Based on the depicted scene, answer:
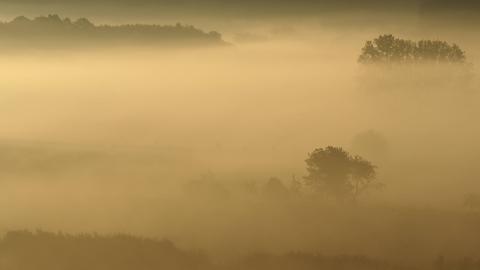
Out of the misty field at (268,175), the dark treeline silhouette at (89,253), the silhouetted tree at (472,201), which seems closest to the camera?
the dark treeline silhouette at (89,253)

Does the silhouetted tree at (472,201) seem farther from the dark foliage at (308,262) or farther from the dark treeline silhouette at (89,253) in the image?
the dark treeline silhouette at (89,253)

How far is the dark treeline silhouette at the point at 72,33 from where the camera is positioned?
174625 mm

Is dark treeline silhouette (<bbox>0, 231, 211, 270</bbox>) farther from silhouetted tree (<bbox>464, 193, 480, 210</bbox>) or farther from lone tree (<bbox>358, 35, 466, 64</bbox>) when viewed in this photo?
lone tree (<bbox>358, 35, 466, 64</bbox>)

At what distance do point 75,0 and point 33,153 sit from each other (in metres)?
131

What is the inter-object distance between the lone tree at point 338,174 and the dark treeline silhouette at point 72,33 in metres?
139

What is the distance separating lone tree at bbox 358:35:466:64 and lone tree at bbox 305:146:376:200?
35.2 meters

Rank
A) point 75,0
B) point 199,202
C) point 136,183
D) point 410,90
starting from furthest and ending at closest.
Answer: point 75,0 < point 410,90 < point 136,183 < point 199,202

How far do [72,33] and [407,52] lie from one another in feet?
402

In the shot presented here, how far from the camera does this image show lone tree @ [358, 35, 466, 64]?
241 feet

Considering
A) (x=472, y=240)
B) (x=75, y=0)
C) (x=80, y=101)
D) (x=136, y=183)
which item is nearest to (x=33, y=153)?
(x=136, y=183)

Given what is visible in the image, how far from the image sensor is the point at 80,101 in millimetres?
125562

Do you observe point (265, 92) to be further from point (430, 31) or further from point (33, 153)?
point (33, 153)

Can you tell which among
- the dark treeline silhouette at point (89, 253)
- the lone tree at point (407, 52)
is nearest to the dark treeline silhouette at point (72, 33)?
the lone tree at point (407, 52)

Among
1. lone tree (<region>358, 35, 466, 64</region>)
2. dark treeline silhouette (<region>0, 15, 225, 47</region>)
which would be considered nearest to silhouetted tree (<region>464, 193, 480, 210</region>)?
lone tree (<region>358, 35, 466, 64</region>)
